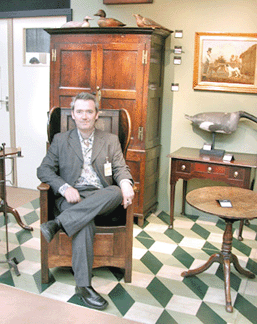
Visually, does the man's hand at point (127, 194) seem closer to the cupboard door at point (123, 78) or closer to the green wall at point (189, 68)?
the cupboard door at point (123, 78)

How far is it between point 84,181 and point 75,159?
0.58 ft

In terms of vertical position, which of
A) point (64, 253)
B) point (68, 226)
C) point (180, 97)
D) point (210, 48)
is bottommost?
point (64, 253)

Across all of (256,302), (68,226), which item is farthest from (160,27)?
(256,302)

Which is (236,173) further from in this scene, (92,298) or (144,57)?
(92,298)

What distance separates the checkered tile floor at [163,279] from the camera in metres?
2.55

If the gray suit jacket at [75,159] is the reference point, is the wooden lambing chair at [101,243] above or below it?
below

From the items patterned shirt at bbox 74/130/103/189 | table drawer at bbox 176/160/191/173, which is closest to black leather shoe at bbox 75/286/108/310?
patterned shirt at bbox 74/130/103/189

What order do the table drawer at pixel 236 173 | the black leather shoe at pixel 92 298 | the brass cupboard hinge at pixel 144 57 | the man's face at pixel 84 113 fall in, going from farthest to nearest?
the brass cupboard hinge at pixel 144 57, the table drawer at pixel 236 173, the man's face at pixel 84 113, the black leather shoe at pixel 92 298

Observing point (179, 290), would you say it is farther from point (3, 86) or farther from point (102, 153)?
point (3, 86)

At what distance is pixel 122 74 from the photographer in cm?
380

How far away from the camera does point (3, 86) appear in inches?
199

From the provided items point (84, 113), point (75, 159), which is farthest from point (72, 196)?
point (84, 113)

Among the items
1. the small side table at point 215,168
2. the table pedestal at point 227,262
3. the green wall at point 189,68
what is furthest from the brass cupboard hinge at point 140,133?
the table pedestal at point 227,262

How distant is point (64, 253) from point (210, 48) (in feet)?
8.22
